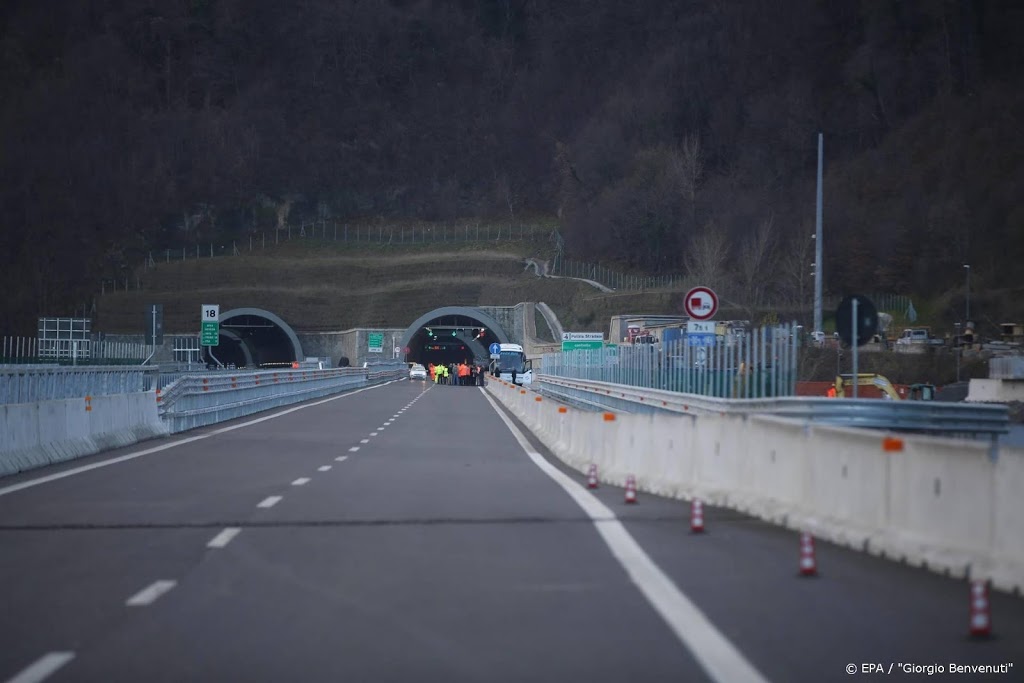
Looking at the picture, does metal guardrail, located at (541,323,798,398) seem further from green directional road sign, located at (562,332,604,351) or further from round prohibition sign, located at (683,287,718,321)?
green directional road sign, located at (562,332,604,351)

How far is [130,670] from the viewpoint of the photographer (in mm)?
7633

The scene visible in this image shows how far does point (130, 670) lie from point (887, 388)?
128 feet

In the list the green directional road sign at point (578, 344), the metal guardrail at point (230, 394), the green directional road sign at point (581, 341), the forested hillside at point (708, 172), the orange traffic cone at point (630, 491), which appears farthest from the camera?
the forested hillside at point (708, 172)

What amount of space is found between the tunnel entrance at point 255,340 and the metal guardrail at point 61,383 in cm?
7501

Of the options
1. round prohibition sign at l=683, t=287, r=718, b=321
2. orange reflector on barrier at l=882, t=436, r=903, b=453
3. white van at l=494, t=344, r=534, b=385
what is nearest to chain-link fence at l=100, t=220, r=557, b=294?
white van at l=494, t=344, r=534, b=385

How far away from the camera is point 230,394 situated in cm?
4109

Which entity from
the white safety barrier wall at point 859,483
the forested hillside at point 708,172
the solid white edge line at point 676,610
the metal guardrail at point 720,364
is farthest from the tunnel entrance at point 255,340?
the solid white edge line at point 676,610

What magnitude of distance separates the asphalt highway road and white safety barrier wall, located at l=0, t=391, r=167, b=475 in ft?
10.5

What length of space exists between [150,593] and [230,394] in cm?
3152

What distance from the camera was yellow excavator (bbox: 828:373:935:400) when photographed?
115ft

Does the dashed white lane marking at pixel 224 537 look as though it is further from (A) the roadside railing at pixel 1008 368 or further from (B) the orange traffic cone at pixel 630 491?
(A) the roadside railing at pixel 1008 368

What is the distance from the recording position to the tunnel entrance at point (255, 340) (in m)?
121

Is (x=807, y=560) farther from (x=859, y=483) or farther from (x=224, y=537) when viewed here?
(x=224, y=537)

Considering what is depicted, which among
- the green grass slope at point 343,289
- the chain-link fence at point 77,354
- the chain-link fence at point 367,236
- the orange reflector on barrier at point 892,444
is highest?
the chain-link fence at point 367,236
